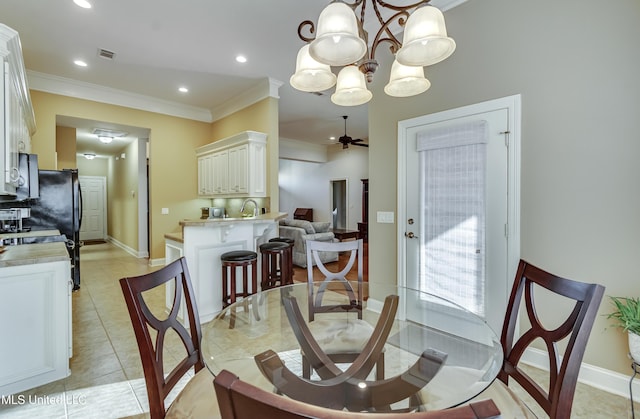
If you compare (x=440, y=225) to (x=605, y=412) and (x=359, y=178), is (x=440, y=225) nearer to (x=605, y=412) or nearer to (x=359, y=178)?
(x=605, y=412)

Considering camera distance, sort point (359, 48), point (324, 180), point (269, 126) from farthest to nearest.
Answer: point (324, 180), point (269, 126), point (359, 48)

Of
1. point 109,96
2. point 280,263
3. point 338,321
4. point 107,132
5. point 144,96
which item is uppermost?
point 144,96

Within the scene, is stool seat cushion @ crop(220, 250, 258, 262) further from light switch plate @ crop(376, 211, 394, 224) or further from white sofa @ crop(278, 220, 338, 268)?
white sofa @ crop(278, 220, 338, 268)

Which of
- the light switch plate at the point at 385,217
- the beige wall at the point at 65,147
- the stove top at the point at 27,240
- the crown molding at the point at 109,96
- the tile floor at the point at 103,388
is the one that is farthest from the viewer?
the beige wall at the point at 65,147

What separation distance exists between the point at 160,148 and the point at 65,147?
1.95 m

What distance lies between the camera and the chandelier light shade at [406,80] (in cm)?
175

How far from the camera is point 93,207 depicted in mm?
9219

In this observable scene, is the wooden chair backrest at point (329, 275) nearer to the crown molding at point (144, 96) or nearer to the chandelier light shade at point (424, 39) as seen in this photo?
the chandelier light shade at point (424, 39)

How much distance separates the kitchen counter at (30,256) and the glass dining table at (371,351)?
1.23m

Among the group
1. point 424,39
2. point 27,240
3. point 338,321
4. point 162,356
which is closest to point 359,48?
point 424,39

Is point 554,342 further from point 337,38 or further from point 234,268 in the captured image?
point 234,268

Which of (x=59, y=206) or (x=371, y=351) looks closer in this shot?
(x=371, y=351)

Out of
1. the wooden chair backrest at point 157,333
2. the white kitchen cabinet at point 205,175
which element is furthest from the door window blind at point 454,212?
the white kitchen cabinet at point 205,175

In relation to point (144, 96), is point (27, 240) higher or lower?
lower
